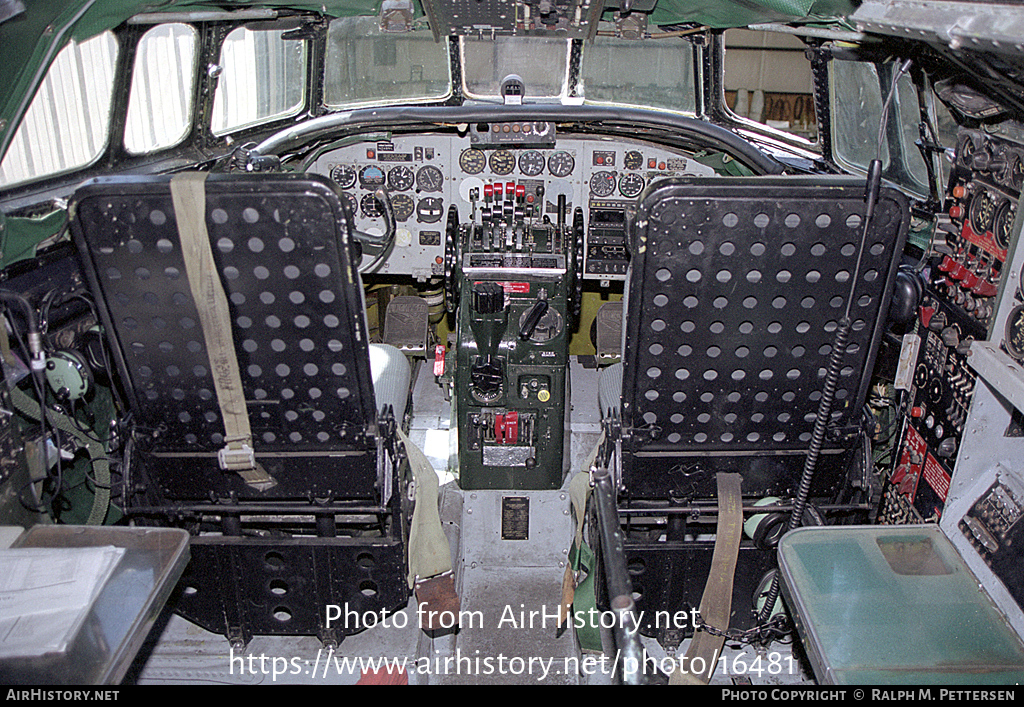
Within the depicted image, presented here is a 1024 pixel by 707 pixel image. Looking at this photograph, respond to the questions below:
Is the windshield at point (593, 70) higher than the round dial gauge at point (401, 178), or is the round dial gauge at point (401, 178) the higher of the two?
the windshield at point (593, 70)

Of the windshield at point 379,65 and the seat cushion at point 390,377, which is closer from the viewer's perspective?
the seat cushion at point 390,377

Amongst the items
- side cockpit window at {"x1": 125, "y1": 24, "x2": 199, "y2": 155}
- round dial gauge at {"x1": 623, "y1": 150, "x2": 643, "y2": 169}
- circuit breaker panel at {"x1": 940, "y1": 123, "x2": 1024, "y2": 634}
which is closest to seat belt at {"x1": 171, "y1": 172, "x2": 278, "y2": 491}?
side cockpit window at {"x1": 125, "y1": 24, "x2": 199, "y2": 155}

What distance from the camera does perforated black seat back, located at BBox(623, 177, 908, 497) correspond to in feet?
5.43

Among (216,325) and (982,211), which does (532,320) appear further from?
(982,211)

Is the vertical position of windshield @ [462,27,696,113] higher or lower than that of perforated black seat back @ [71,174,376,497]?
higher

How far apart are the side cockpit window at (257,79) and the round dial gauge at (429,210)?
32.9 inches

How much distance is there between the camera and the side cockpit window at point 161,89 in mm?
2990

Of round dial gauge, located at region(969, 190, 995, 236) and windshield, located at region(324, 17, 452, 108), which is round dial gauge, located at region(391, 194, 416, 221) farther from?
round dial gauge, located at region(969, 190, 995, 236)

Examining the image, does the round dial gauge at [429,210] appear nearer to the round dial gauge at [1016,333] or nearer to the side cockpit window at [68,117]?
the side cockpit window at [68,117]

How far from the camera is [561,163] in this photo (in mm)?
4137

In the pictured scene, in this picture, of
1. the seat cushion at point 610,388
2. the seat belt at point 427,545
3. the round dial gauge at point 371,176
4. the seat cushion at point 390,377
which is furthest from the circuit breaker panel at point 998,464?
the round dial gauge at point 371,176

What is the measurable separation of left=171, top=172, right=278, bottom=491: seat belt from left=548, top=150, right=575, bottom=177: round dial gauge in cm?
263

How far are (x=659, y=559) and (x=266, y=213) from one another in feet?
4.69

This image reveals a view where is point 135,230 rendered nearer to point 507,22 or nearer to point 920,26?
point 920,26
